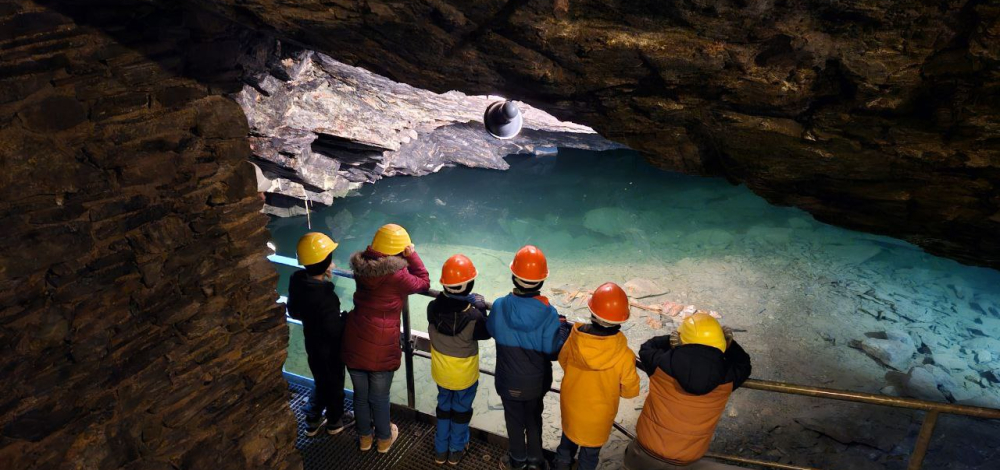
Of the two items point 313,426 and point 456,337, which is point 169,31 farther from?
point 313,426

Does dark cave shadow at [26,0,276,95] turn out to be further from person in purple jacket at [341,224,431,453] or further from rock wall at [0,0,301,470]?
person in purple jacket at [341,224,431,453]

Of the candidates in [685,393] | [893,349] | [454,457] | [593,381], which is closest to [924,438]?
[685,393]

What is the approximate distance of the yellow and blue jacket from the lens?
341 centimetres

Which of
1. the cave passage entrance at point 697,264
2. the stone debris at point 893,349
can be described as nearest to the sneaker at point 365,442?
the cave passage entrance at point 697,264

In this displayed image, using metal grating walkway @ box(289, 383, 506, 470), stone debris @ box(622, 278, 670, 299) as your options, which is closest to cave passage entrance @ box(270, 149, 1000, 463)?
stone debris @ box(622, 278, 670, 299)

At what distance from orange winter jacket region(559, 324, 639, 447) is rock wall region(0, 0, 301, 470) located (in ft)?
5.74

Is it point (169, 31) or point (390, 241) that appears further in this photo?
point (390, 241)

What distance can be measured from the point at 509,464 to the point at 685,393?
1332mm

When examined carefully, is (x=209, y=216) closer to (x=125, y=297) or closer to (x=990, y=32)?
(x=125, y=297)

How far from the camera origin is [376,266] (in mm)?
3410

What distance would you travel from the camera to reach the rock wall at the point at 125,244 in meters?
2.16

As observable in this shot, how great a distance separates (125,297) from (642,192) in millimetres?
11345

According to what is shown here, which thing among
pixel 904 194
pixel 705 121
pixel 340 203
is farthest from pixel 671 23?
pixel 340 203

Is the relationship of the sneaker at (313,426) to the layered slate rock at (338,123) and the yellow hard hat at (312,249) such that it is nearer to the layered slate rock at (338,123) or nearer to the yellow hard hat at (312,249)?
the yellow hard hat at (312,249)
